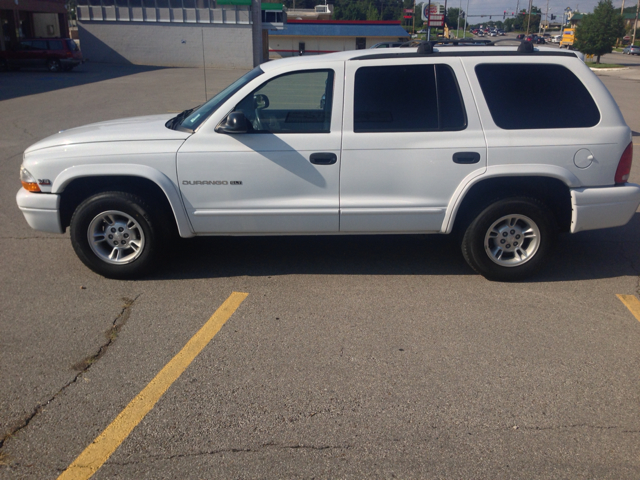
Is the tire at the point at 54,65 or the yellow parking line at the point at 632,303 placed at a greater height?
the tire at the point at 54,65

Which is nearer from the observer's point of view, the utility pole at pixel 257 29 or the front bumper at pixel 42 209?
the front bumper at pixel 42 209

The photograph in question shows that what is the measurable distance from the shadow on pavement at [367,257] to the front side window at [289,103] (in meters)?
1.37

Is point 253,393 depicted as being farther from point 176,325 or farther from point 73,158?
point 73,158

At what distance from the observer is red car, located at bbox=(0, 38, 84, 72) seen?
1313 inches

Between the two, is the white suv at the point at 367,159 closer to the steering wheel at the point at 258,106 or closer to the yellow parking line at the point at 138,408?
the steering wheel at the point at 258,106

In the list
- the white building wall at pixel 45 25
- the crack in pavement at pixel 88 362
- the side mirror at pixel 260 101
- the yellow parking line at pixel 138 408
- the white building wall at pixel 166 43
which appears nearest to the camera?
the yellow parking line at pixel 138 408

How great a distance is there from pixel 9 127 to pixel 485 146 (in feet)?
42.3

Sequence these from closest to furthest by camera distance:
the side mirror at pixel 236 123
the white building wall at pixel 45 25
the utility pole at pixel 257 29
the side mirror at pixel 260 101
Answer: the side mirror at pixel 236 123 → the side mirror at pixel 260 101 → the utility pole at pixel 257 29 → the white building wall at pixel 45 25

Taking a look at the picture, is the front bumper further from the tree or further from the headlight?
the tree

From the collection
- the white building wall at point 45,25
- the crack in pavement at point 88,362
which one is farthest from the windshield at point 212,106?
the white building wall at point 45,25

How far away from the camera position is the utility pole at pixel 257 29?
120 feet

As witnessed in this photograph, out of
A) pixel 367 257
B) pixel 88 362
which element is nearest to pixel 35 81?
pixel 367 257

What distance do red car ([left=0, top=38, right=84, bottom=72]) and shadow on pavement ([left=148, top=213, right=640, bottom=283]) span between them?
32.1m

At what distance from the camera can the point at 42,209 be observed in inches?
197
